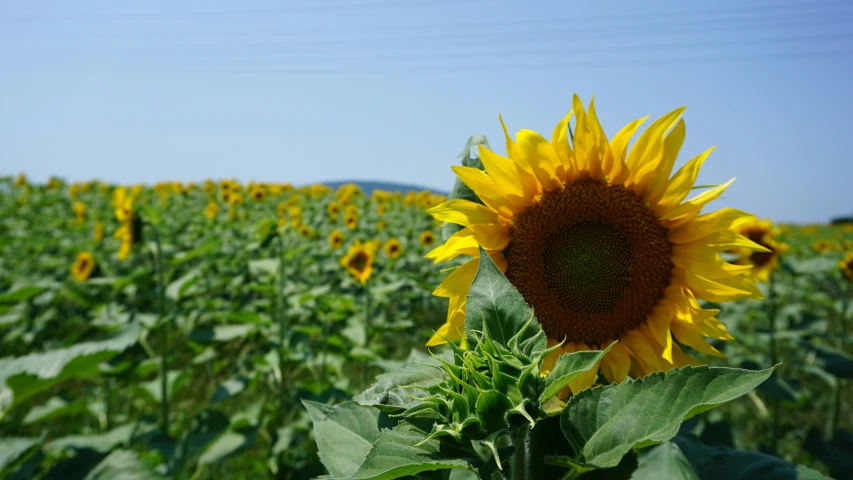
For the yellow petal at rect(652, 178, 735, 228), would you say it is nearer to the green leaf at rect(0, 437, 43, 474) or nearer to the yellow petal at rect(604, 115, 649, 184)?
the yellow petal at rect(604, 115, 649, 184)

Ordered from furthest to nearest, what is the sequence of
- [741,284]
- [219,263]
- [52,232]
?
[52,232] < [219,263] < [741,284]

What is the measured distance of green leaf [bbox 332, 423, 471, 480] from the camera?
631 millimetres

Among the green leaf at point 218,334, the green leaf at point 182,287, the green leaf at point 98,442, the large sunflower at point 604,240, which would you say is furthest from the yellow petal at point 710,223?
the green leaf at point 182,287

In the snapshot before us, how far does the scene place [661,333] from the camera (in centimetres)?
117

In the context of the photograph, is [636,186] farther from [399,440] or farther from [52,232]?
[52,232]

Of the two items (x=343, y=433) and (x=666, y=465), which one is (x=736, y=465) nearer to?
(x=666, y=465)

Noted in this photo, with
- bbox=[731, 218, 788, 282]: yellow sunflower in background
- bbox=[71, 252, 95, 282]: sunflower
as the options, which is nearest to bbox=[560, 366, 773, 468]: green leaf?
bbox=[731, 218, 788, 282]: yellow sunflower in background

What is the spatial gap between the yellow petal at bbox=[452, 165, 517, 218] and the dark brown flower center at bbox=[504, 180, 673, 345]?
5 centimetres

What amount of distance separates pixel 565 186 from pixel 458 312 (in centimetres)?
36

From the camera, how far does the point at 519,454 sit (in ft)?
2.63

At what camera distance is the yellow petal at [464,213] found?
1211 mm

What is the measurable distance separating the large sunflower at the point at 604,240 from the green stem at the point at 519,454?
0.39 m

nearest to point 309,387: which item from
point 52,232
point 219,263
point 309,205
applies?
point 219,263

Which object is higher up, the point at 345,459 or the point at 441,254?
the point at 441,254
